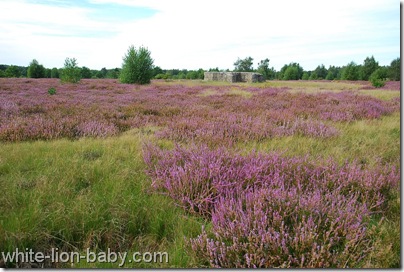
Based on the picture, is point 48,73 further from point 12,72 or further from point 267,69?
point 267,69

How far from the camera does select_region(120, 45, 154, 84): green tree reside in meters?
32.8

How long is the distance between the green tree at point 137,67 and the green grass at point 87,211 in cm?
3050

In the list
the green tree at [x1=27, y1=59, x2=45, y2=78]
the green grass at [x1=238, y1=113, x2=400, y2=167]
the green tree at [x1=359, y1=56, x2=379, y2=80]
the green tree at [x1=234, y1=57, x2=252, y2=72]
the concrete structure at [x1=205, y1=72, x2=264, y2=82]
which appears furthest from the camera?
the green tree at [x1=234, y1=57, x2=252, y2=72]

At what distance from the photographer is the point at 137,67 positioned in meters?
32.9

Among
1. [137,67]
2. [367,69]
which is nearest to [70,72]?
[137,67]

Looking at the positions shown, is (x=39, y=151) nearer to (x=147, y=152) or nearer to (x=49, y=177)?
(x=49, y=177)

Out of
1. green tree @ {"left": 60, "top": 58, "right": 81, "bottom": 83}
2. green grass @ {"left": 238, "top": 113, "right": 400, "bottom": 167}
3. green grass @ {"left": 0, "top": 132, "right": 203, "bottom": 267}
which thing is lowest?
green grass @ {"left": 0, "top": 132, "right": 203, "bottom": 267}

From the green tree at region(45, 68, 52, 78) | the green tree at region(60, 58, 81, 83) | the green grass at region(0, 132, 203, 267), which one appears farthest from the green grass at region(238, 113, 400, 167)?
the green tree at region(45, 68, 52, 78)

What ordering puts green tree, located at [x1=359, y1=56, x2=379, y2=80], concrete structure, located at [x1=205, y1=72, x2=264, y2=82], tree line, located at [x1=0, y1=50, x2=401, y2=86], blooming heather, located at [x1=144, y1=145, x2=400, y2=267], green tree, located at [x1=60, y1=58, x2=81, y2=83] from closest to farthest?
blooming heather, located at [x1=144, y1=145, x2=400, y2=267]
green tree, located at [x1=60, y1=58, x2=81, y2=83]
tree line, located at [x1=0, y1=50, x2=401, y2=86]
concrete structure, located at [x1=205, y1=72, x2=264, y2=82]
green tree, located at [x1=359, y1=56, x2=379, y2=80]

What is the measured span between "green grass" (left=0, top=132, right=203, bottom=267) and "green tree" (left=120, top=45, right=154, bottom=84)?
100 ft

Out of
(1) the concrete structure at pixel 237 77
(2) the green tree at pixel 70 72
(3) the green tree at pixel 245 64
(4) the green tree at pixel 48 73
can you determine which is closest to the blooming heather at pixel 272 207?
(2) the green tree at pixel 70 72

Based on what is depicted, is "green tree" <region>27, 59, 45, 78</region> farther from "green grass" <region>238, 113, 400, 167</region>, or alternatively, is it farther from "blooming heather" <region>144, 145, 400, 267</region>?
"blooming heather" <region>144, 145, 400, 267</region>

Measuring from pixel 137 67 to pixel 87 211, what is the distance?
32.5 metres

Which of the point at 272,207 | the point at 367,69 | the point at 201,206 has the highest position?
the point at 367,69
